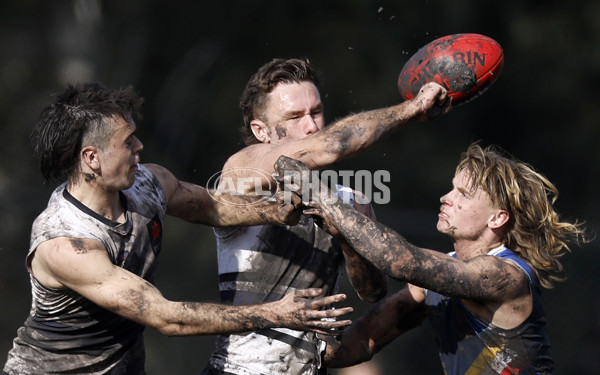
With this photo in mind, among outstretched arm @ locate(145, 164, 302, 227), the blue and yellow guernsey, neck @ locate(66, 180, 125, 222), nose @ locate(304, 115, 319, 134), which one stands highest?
nose @ locate(304, 115, 319, 134)

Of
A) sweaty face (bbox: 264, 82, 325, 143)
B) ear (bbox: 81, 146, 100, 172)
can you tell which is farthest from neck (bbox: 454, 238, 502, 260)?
ear (bbox: 81, 146, 100, 172)

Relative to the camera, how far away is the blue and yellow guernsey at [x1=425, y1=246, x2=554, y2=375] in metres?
3.21

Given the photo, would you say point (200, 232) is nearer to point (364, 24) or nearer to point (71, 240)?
point (364, 24)

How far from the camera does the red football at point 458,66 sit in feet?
11.1

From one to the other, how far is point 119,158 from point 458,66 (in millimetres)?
1369

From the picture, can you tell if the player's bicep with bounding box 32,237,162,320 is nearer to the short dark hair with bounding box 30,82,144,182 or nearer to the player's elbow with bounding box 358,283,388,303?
the short dark hair with bounding box 30,82,144,182

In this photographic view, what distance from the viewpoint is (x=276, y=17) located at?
5.17 meters

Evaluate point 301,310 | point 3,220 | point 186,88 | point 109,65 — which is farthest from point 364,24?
point 301,310

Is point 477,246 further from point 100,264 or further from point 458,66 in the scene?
point 100,264

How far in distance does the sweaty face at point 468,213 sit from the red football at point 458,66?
379 mm

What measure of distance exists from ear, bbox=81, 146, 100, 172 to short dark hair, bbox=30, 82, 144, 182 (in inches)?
0.8

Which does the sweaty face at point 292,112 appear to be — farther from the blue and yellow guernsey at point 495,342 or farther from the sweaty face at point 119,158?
the blue and yellow guernsey at point 495,342

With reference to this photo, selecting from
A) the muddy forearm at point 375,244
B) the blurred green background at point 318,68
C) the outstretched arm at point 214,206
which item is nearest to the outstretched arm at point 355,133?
the outstretched arm at point 214,206

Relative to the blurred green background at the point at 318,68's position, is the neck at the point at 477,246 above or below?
below
